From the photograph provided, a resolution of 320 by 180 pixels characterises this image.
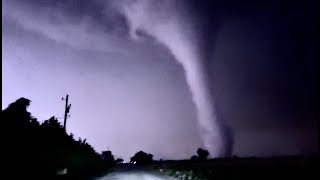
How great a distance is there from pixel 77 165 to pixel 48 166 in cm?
1695

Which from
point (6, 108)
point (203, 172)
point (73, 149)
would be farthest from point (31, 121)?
point (203, 172)

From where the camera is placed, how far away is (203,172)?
4356 cm

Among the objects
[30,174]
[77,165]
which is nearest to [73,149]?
[77,165]

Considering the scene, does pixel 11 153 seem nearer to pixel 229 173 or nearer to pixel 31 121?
pixel 31 121

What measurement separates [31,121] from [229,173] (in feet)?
66.7

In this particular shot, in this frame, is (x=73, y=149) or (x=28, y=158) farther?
(x=73, y=149)

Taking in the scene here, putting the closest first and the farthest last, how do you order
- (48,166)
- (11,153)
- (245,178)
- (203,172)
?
(11,153) → (48,166) → (245,178) → (203,172)

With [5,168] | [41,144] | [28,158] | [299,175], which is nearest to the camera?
[5,168]

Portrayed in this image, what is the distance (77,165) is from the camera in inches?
1665

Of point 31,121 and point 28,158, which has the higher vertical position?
point 31,121

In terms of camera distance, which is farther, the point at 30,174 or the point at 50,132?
the point at 50,132

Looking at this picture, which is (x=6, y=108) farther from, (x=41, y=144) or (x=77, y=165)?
(x=77, y=165)

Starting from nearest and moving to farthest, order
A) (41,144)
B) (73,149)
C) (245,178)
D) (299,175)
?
(41,144), (299,175), (245,178), (73,149)

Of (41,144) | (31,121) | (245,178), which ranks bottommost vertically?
(245,178)
